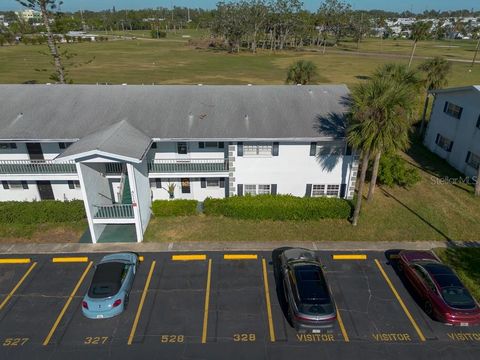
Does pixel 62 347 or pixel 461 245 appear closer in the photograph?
pixel 62 347

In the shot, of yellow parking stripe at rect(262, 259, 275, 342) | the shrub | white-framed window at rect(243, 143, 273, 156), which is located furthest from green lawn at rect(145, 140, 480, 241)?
Answer: white-framed window at rect(243, 143, 273, 156)

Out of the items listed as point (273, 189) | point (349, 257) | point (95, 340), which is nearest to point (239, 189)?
point (273, 189)

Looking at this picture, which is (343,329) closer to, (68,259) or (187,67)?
(68,259)

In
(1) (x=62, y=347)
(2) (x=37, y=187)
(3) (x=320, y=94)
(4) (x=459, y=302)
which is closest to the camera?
(1) (x=62, y=347)

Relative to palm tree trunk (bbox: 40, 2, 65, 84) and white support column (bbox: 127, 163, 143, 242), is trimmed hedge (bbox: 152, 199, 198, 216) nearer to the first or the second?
white support column (bbox: 127, 163, 143, 242)

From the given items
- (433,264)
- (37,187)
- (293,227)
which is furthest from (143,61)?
(433,264)

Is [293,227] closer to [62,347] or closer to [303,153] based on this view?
Answer: [303,153]
